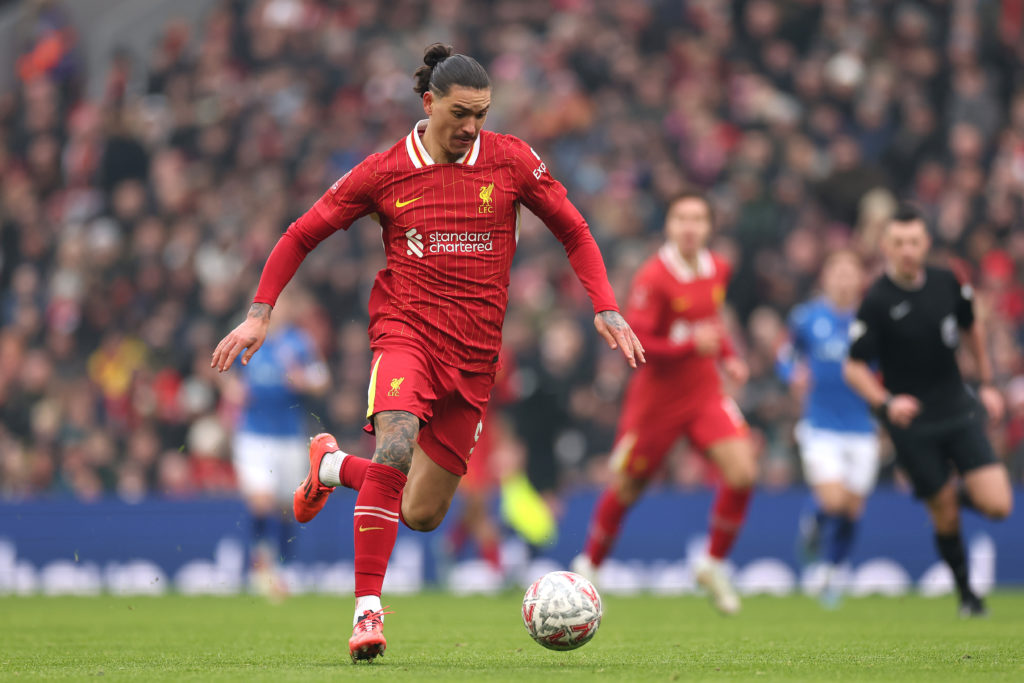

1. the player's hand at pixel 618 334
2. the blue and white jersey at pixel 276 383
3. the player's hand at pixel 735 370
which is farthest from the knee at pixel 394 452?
the blue and white jersey at pixel 276 383

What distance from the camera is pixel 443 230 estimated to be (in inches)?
280

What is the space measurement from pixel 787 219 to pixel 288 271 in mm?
10854

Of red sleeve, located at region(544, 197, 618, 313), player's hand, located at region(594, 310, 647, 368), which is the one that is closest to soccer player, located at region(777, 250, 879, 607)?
red sleeve, located at region(544, 197, 618, 313)

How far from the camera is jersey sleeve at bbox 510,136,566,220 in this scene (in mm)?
7242

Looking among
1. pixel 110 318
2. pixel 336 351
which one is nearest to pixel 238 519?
pixel 336 351

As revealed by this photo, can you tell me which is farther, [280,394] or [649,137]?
[649,137]

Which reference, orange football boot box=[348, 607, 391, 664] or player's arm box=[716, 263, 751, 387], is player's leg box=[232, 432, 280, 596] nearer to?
player's arm box=[716, 263, 751, 387]

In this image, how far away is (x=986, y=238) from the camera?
15.9 m

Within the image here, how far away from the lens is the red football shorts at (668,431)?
35.7 ft

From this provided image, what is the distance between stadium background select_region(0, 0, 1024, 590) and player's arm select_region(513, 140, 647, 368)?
23.7ft

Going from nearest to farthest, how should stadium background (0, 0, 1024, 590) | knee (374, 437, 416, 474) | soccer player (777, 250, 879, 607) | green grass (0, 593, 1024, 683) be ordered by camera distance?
1. green grass (0, 593, 1024, 683)
2. knee (374, 437, 416, 474)
3. soccer player (777, 250, 879, 607)
4. stadium background (0, 0, 1024, 590)

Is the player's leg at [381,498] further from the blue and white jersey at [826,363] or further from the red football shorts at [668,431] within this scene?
the blue and white jersey at [826,363]

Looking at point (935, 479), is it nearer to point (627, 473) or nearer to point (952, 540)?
point (952, 540)

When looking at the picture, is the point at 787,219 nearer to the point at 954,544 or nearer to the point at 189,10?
the point at 954,544
